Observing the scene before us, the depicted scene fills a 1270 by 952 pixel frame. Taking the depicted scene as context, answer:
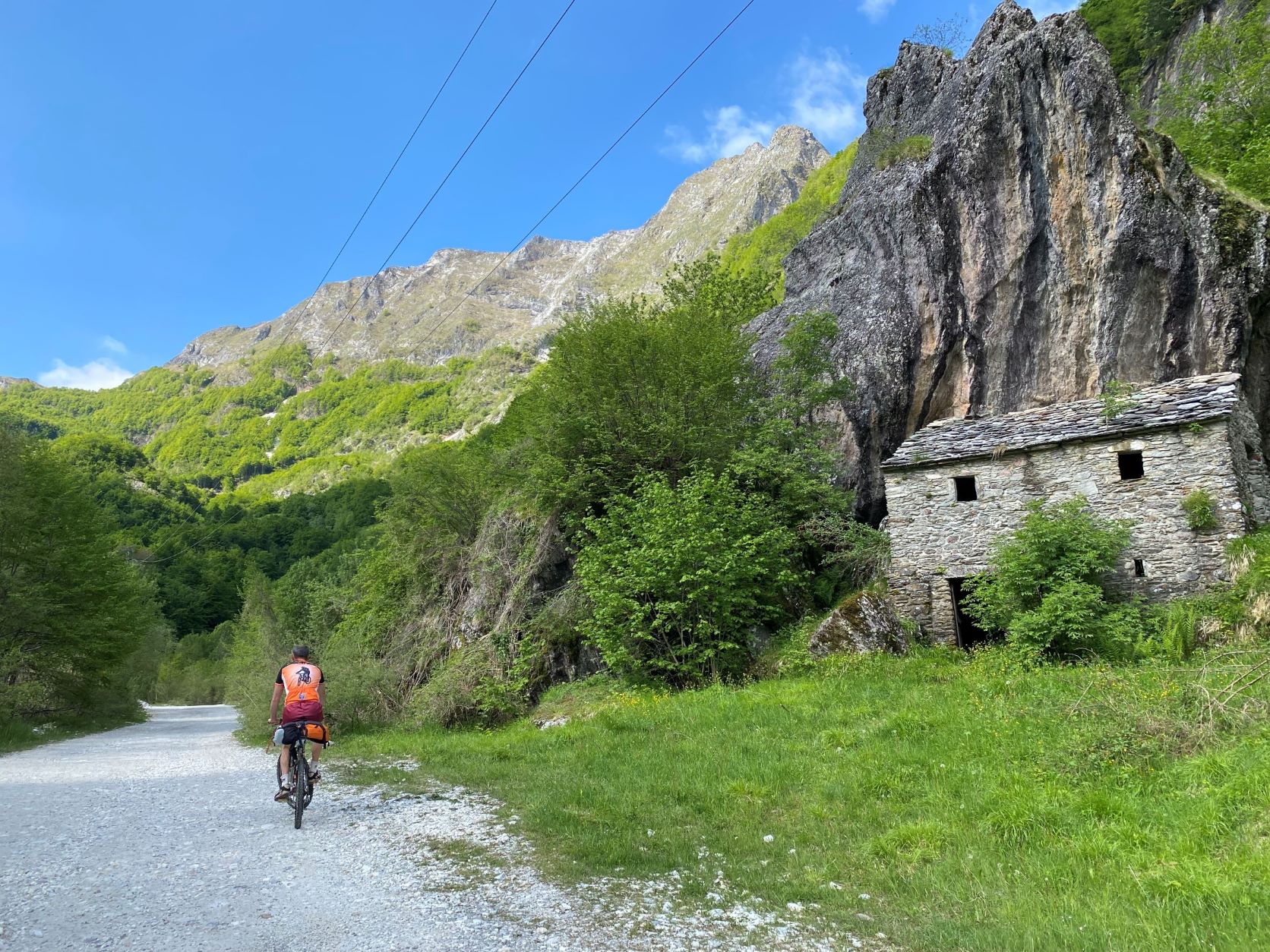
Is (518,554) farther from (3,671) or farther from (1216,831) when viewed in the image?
(1216,831)

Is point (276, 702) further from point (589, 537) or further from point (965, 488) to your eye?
point (965, 488)

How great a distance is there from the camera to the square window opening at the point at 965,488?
57.8ft

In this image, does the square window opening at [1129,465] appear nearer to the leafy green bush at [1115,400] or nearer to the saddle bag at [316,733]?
the leafy green bush at [1115,400]

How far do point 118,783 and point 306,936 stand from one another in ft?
28.9

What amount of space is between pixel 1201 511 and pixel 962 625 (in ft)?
18.1

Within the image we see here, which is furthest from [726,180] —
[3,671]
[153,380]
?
[3,671]

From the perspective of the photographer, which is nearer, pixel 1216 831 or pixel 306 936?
pixel 306 936

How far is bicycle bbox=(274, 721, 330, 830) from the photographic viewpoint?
25.4 ft

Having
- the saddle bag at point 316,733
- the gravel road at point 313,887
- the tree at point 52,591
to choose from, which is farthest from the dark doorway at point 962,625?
the tree at point 52,591

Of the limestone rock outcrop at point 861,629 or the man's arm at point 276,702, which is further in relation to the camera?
the limestone rock outcrop at point 861,629

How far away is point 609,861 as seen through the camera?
21.0ft

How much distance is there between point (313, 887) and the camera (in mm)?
5680

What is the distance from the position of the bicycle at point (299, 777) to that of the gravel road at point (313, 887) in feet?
0.86

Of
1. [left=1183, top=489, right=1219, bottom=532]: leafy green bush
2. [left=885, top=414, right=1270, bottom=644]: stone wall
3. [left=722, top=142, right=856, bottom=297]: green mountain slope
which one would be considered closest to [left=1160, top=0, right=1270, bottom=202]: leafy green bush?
Result: [left=885, top=414, right=1270, bottom=644]: stone wall
